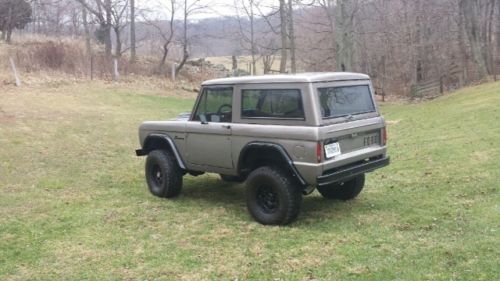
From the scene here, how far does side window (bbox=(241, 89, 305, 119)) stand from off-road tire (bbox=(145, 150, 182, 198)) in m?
1.63

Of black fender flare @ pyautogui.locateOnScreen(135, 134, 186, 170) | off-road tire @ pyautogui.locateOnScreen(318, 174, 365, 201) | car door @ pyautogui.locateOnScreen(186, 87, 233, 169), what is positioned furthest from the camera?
black fender flare @ pyautogui.locateOnScreen(135, 134, 186, 170)

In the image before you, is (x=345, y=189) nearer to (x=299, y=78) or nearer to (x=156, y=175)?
(x=299, y=78)

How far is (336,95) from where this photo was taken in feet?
19.9

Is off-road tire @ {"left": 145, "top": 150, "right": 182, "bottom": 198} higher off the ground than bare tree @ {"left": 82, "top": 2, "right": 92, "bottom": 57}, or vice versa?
bare tree @ {"left": 82, "top": 2, "right": 92, "bottom": 57}

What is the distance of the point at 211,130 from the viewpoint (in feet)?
22.1

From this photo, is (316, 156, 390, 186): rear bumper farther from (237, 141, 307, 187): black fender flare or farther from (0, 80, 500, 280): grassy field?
(0, 80, 500, 280): grassy field

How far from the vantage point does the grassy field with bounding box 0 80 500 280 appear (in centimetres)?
479

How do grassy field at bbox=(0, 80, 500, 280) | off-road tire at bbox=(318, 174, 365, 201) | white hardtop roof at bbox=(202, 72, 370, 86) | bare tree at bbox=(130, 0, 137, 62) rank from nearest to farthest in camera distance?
grassy field at bbox=(0, 80, 500, 280) < white hardtop roof at bbox=(202, 72, 370, 86) < off-road tire at bbox=(318, 174, 365, 201) < bare tree at bbox=(130, 0, 137, 62)

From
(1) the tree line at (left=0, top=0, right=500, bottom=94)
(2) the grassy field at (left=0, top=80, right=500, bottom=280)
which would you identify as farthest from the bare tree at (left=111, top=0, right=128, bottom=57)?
(2) the grassy field at (left=0, top=80, right=500, bottom=280)

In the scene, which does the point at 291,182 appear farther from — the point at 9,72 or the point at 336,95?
the point at 9,72

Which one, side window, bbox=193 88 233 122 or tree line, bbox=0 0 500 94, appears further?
tree line, bbox=0 0 500 94

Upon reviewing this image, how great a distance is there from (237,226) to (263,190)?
0.53 m

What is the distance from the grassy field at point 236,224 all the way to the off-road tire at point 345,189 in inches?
5.7

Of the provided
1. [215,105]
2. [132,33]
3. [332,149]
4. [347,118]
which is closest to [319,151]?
[332,149]
